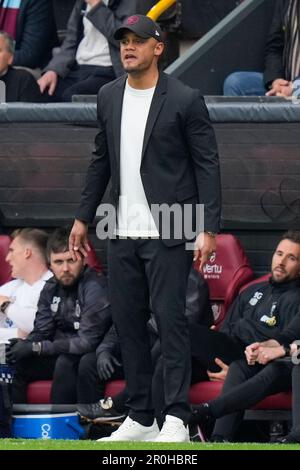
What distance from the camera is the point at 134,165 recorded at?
6.62 meters

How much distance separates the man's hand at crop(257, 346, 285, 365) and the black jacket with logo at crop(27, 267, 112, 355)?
1.03 meters

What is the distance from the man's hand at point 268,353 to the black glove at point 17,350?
1390 mm

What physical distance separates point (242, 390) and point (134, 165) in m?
1.78

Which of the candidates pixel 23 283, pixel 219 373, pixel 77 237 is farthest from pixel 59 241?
pixel 77 237

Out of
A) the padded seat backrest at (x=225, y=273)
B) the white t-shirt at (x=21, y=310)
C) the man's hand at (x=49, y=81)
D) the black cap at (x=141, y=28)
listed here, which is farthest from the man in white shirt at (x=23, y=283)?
the black cap at (x=141, y=28)

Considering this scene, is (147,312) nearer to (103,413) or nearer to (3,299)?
(103,413)

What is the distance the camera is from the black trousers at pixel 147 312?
21.7 feet

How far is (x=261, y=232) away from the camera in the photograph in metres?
9.21

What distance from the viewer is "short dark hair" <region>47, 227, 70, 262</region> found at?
28.3ft

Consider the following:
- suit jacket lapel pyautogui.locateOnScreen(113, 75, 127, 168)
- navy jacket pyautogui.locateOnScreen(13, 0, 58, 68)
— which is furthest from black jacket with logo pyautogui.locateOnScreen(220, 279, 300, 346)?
navy jacket pyautogui.locateOnScreen(13, 0, 58, 68)

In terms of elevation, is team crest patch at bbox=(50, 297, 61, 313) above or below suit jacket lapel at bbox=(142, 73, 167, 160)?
below

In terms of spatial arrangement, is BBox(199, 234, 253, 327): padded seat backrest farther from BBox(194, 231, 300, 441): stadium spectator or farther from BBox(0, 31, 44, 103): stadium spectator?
BBox(0, 31, 44, 103): stadium spectator
